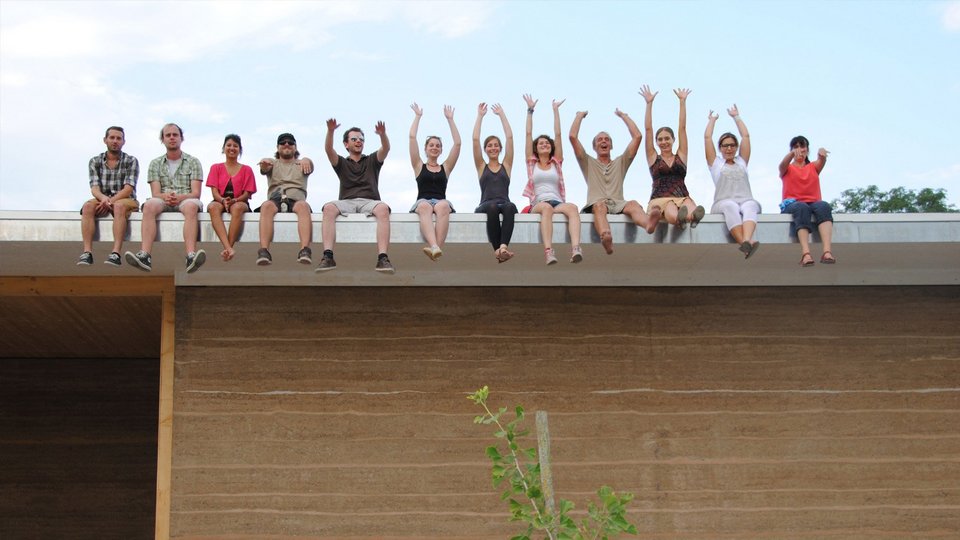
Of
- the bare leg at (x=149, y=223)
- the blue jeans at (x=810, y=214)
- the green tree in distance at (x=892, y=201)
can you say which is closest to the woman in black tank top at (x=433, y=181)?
the bare leg at (x=149, y=223)

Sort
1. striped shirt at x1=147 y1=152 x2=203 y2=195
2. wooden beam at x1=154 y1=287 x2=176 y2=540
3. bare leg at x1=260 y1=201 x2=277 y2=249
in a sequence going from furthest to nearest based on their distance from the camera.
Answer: striped shirt at x1=147 y1=152 x2=203 y2=195
wooden beam at x1=154 y1=287 x2=176 y2=540
bare leg at x1=260 y1=201 x2=277 y2=249

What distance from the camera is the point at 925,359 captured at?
824 centimetres

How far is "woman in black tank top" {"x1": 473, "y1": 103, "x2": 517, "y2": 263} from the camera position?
735 cm

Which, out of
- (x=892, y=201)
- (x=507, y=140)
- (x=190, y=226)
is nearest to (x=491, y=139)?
(x=507, y=140)

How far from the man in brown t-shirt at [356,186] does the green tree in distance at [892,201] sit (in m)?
21.6

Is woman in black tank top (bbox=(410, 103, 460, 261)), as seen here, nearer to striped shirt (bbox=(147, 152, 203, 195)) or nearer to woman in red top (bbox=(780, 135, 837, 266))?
striped shirt (bbox=(147, 152, 203, 195))

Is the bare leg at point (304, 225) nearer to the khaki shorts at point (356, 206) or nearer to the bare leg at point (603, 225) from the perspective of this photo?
the khaki shorts at point (356, 206)

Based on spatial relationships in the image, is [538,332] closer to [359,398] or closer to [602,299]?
[602,299]

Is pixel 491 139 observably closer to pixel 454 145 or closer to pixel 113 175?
pixel 454 145

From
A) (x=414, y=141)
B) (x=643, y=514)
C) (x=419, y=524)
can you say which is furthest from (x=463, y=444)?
(x=414, y=141)

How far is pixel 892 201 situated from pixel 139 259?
2571 cm

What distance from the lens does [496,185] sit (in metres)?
7.80

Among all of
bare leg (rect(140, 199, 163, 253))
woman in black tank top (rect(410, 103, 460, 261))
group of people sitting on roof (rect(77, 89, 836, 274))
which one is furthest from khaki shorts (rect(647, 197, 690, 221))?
bare leg (rect(140, 199, 163, 253))

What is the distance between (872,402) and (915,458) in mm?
500
